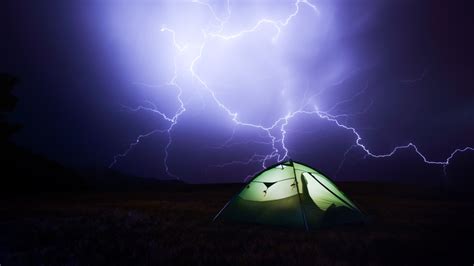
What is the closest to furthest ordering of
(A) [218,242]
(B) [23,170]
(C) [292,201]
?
Result: (A) [218,242] → (C) [292,201] → (B) [23,170]

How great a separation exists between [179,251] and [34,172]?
79.4 feet

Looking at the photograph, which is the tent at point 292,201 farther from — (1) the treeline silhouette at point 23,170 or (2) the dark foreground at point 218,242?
(1) the treeline silhouette at point 23,170

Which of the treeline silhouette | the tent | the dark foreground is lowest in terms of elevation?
the dark foreground

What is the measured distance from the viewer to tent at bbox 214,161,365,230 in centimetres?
790

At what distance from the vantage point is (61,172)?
93.3 feet

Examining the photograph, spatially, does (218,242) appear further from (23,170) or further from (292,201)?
(23,170)

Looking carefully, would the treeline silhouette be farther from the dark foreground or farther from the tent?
the tent

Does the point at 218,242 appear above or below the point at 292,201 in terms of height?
below

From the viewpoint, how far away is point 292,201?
807 centimetres

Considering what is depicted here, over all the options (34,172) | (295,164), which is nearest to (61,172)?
(34,172)

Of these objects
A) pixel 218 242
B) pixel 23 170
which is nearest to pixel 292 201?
pixel 218 242

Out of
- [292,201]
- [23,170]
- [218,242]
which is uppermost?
[23,170]

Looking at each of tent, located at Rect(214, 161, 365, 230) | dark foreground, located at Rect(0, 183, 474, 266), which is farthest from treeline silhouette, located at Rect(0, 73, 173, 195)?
tent, located at Rect(214, 161, 365, 230)

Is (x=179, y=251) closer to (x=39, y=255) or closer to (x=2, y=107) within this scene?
(x=39, y=255)
